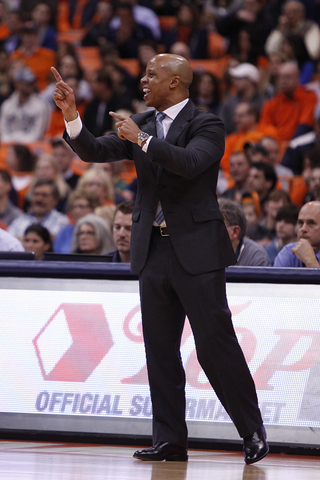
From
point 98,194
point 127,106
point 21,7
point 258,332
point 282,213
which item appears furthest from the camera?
point 21,7

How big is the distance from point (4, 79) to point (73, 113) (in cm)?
850

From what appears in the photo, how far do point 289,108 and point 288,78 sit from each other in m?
0.36

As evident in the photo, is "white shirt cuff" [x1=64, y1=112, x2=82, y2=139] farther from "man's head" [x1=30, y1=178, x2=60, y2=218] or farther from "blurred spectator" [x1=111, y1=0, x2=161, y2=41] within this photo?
"blurred spectator" [x1=111, y1=0, x2=161, y2=41]

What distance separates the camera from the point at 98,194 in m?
7.53

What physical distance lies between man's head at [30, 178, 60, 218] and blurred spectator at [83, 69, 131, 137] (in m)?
2.27

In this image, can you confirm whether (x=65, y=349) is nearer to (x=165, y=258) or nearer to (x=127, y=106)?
(x=165, y=258)

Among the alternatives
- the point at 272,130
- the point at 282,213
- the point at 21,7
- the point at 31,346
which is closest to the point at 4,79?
the point at 21,7

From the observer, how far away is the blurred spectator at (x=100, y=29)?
12.0 metres

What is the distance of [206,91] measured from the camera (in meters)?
9.66

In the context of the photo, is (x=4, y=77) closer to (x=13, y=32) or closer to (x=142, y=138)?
(x=13, y=32)

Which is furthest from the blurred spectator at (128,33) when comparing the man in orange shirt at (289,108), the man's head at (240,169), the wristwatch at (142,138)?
the wristwatch at (142,138)

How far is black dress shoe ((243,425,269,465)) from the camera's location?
10.6 feet

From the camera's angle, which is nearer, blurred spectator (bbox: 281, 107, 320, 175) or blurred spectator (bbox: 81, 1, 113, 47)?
blurred spectator (bbox: 281, 107, 320, 175)

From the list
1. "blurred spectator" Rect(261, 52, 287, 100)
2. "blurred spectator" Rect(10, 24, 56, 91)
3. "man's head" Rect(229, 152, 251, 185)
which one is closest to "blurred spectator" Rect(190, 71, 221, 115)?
"blurred spectator" Rect(261, 52, 287, 100)
